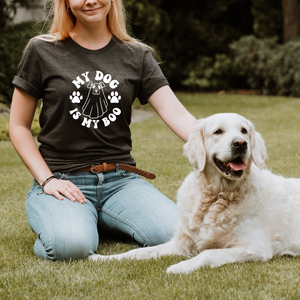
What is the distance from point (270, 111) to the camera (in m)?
11.4

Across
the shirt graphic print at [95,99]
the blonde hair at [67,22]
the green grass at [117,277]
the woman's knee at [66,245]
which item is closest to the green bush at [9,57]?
the green grass at [117,277]

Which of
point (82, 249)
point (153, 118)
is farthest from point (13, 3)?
point (82, 249)

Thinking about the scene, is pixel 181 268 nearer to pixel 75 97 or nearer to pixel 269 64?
pixel 75 97

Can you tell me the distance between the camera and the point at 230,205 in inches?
113

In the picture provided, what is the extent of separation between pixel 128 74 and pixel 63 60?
0.47m

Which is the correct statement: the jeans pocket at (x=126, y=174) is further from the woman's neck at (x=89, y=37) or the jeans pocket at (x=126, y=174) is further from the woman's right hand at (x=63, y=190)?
the woman's neck at (x=89, y=37)

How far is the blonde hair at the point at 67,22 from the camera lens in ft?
10.9

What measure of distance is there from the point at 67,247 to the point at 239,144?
121 cm

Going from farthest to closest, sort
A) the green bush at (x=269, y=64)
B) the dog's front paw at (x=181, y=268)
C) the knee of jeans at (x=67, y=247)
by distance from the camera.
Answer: the green bush at (x=269, y=64) < the knee of jeans at (x=67, y=247) < the dog's front paw at (x=181, y=268)

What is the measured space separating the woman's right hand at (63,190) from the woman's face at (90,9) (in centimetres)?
115

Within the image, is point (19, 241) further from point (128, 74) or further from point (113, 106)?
point (128, 74)

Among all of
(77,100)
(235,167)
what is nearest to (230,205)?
(235,167)

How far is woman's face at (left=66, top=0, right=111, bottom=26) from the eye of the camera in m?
3.19

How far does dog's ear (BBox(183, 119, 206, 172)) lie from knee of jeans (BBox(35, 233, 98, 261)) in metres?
0.83
